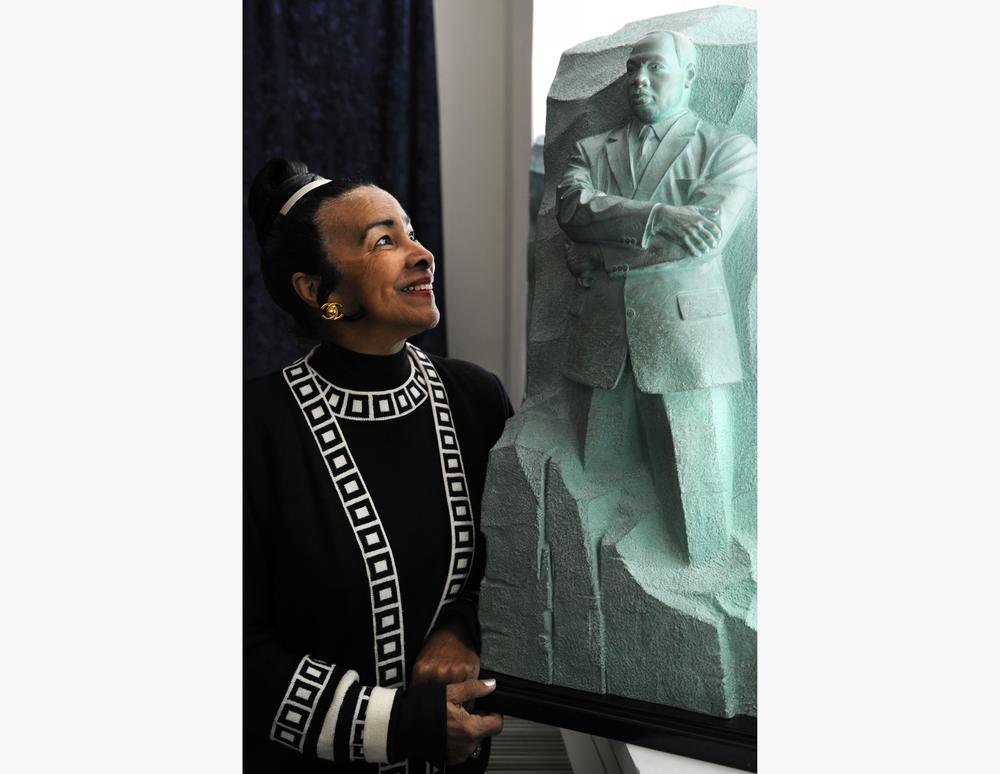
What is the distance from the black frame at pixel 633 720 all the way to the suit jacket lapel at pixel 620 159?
2.34ft

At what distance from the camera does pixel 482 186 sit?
2848 millimetres

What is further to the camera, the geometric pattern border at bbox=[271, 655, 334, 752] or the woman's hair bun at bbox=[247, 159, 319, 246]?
the woman's hair bun at bbox=[247, 159, 319, 246]

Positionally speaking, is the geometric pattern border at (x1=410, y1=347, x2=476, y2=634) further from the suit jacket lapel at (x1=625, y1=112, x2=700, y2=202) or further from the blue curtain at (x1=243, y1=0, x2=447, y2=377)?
the blue curtain at (x1=243, y1=0, x2=447, y2=377)

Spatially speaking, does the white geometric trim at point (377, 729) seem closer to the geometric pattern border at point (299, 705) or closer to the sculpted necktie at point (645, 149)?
the geometric pattern border at point (299, 705)

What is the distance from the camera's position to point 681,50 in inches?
47.9

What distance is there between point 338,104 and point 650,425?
5.78ft

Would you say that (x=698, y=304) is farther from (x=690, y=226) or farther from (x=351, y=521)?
(x=351, y=521)

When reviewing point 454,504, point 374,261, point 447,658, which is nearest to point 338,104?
point 374,261

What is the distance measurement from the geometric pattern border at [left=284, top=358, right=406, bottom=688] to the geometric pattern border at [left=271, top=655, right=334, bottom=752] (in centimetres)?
9

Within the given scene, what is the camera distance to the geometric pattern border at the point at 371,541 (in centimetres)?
124

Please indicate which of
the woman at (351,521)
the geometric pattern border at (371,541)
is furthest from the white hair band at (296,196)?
the geometric pattern border at (371,541)

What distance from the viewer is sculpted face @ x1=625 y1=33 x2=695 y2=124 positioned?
1.20 metres

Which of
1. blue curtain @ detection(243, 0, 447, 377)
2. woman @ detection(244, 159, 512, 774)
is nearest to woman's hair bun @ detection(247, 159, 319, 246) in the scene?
woman @ detection(244, 159, 512, 774)

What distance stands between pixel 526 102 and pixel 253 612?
1.73 m
